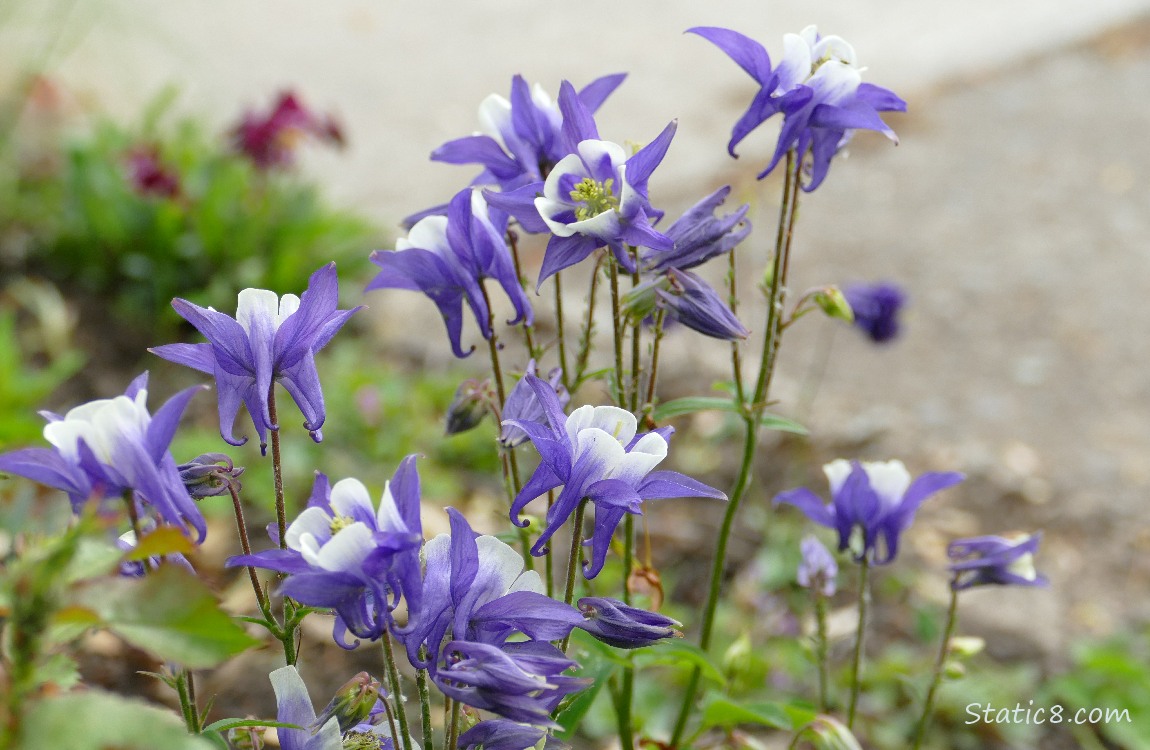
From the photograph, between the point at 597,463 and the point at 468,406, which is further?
the point at 468,406

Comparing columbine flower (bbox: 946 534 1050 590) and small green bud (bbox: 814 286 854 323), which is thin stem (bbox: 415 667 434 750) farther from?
columbine flower (bbox: 946 534 1050 590)

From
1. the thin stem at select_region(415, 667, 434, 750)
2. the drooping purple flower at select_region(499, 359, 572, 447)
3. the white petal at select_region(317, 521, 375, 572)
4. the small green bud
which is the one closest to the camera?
the white petal at select_region(317, 521, 375, 572)

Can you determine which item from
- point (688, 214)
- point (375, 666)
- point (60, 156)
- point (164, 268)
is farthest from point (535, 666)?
point (60, 156)

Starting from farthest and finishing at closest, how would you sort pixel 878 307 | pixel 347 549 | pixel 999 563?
pixel 878 307 < pixel 999 563 < pixel 347 549

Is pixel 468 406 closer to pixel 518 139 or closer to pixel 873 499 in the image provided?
pixel 518 139

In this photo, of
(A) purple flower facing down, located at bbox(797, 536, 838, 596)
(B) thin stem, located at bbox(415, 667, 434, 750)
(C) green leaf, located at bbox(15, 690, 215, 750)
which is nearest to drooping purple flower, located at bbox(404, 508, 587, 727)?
(B) thin stem, located at bbox(415, 667, 434, 750)

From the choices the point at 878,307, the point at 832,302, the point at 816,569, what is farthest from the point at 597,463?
the point at 878,307

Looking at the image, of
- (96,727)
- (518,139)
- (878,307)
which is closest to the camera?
(96,727)
